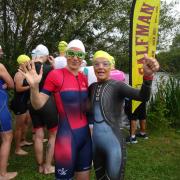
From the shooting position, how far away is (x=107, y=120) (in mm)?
3525

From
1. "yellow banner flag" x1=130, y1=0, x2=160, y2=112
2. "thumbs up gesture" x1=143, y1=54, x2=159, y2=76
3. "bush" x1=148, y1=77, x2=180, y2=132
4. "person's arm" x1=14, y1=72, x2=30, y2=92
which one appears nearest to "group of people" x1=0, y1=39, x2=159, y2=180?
"thumbs up gesture" x1=143, y1=54, x2=159, y2=76

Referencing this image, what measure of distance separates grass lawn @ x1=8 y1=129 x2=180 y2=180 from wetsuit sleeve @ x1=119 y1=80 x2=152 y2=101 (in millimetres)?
2176

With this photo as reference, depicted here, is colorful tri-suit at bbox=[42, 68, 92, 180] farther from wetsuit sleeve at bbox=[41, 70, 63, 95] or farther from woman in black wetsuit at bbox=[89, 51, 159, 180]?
woman in black wetsuit at bbox=[89, 51, 159, 180]

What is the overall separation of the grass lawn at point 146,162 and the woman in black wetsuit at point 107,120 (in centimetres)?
→ 179

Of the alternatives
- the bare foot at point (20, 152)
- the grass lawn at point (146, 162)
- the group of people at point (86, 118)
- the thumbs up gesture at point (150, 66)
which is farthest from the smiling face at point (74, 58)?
the bare foot at point (20, 152)

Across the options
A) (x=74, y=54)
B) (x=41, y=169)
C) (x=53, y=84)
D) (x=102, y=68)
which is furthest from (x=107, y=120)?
(x=41, y=169)

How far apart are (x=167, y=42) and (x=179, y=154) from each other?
21.3 feet

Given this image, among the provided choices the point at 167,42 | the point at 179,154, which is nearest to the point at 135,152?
the point at 179,154

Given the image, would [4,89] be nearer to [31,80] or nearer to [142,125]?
[31,80]

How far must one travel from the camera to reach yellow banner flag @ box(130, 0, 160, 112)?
6609 mm

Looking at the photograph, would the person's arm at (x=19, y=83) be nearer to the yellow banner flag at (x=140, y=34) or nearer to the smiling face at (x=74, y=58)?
the smiling face at (x=74, y=58)

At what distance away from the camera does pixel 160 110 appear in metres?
8.45

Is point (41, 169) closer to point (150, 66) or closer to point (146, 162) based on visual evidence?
point (146, 162)

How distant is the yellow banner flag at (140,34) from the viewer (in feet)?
21.7
